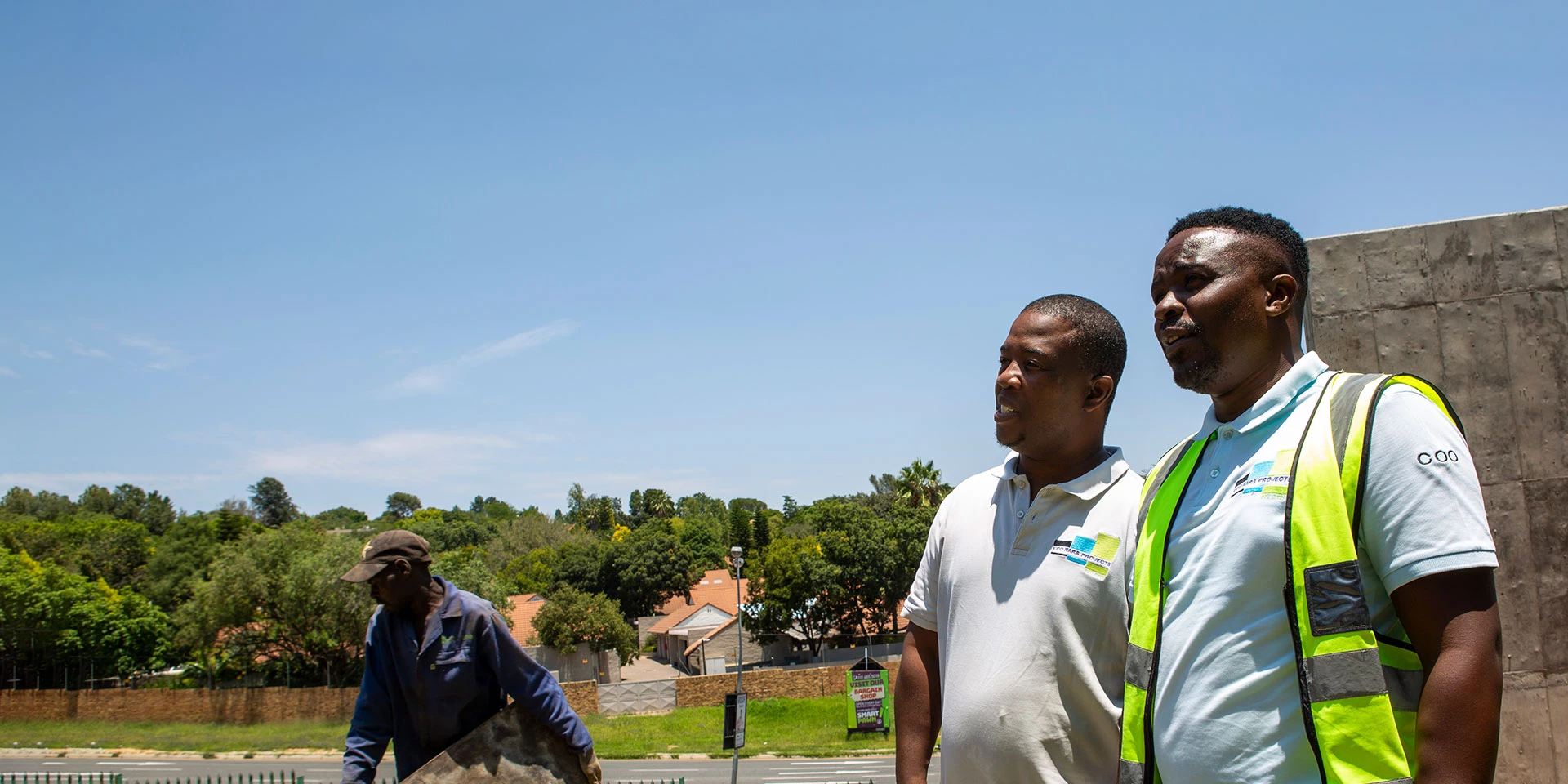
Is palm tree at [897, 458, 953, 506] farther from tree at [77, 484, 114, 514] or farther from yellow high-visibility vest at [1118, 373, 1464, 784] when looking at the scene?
tree at [77, 484, 114, 514]

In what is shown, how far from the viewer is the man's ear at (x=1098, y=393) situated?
2.85 meters

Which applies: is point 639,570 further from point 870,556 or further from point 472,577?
point 472,577

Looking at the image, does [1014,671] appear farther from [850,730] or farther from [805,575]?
[805,575]

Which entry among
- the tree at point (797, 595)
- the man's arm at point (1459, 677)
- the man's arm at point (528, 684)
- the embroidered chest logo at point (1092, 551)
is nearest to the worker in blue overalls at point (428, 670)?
the man's arm at point (528, 684)

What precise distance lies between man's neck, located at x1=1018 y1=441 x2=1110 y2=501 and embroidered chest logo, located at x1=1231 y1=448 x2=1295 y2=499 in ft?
2.67

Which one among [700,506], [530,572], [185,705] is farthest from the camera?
[700,506]

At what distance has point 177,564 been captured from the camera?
6538 cm

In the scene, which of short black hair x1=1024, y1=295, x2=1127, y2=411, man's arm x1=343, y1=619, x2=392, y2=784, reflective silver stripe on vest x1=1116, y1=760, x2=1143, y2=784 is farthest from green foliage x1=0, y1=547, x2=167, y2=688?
reflective silver stripe on vest x1=1116, y1=760, x2=1143, y2=784

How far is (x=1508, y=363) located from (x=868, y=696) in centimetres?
2748

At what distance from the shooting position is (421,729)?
4195 millimetres

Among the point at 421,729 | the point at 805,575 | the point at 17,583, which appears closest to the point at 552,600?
the point at 805,575

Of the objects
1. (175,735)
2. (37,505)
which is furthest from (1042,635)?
(37,505)

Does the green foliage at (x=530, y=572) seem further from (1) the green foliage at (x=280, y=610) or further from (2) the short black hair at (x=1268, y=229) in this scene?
(2) the short black hair at (x=1268, y=229)

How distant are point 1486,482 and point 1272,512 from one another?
4466 mm
